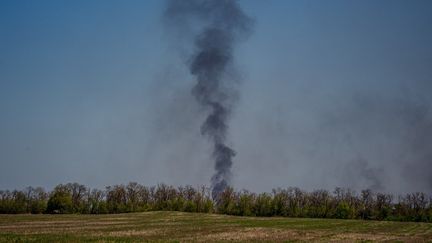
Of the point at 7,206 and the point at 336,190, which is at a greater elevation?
the point at 336,190

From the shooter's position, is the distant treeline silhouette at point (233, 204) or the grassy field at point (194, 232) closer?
the grassy field at point (194, 232)

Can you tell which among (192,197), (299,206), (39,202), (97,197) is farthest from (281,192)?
(39,202)

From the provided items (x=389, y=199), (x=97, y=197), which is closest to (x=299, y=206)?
(x=389, y=199)

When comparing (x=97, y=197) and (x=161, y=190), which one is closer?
(x=97, y=197)

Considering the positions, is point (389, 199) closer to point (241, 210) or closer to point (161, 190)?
point (241, 210)

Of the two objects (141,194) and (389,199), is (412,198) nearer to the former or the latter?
(389,199)

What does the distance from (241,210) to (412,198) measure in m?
50.9

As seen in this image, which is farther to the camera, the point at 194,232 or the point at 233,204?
the point at 233,204

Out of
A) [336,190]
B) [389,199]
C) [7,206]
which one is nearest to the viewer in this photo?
[7,206]

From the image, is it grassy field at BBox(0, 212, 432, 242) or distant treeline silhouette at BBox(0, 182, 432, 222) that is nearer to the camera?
grassy field at BBox(0, 212, 432, 242)

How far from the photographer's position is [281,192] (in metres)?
146

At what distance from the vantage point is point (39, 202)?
132m

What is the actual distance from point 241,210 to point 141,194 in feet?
124

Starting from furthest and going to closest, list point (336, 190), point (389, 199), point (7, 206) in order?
point (336, 190), point (389, 199), point (7, 206)
